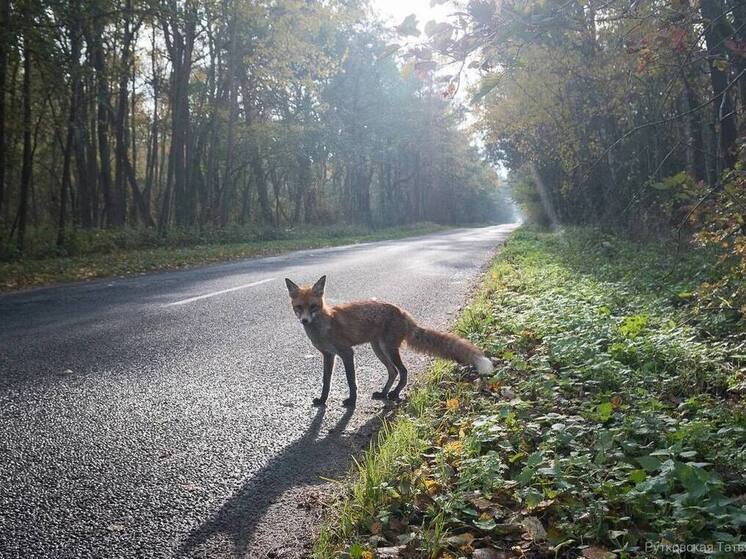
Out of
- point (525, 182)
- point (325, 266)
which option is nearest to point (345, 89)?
point (525, 182)

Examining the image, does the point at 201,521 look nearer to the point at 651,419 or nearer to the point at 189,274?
the point at 651,419

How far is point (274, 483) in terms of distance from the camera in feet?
11.2

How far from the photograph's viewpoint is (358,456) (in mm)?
3867

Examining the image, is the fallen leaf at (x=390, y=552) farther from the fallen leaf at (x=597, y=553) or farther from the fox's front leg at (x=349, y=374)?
the fox's front leg at (x=349, y=374)

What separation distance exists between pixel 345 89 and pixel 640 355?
42514 mm

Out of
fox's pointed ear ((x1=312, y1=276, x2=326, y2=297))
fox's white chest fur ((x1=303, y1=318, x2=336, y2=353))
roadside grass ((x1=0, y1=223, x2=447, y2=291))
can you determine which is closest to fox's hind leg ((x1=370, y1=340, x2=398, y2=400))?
fox's white chest fur ((x1=303, y1=318, x2=336, y2=353))

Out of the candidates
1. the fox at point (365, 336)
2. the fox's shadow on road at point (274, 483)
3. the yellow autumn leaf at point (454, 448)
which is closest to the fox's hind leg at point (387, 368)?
the fox at point (365, 336)

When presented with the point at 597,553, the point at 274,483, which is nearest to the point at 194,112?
the point at 274,483

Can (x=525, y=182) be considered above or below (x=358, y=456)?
above

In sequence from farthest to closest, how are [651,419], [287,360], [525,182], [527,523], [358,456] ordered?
1. [525,182]
2. [287,360]
3. [358,456]
4. [651,419]
5. [527,523]

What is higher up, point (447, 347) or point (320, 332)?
point (320, 332)

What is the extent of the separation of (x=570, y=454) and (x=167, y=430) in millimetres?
2857

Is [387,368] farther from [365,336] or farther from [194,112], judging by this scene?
[194,112]

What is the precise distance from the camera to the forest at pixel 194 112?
17.1 m
